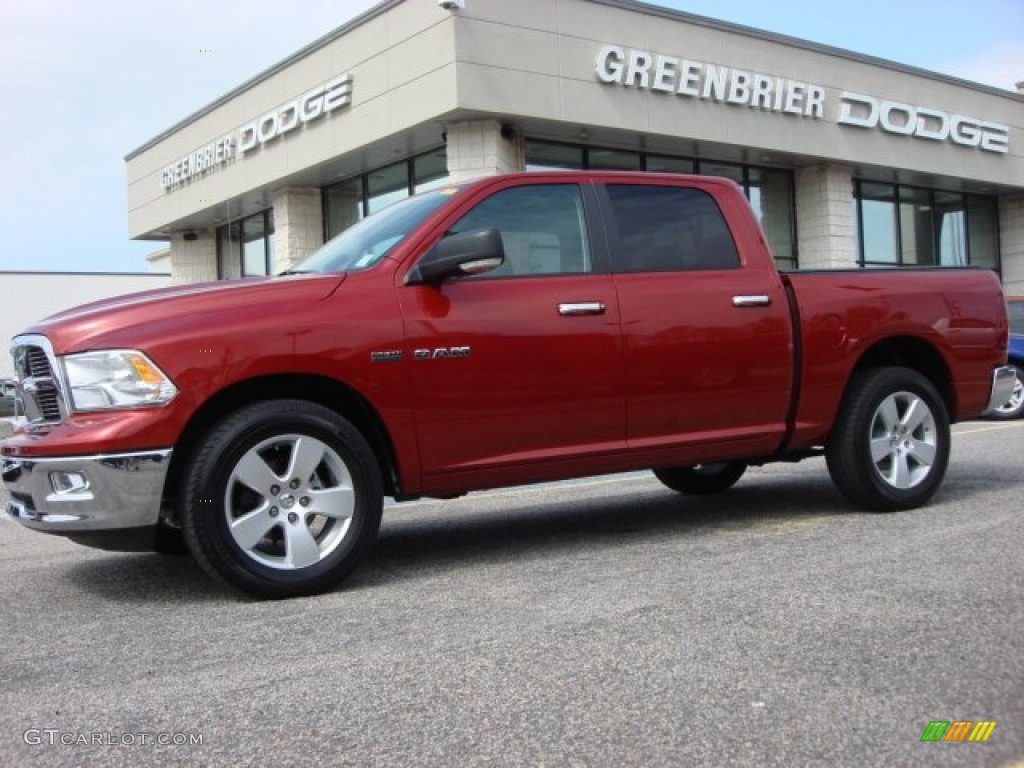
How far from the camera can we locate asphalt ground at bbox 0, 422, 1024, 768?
2596 millimetres

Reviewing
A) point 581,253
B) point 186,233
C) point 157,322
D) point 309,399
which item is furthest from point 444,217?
point 186,233

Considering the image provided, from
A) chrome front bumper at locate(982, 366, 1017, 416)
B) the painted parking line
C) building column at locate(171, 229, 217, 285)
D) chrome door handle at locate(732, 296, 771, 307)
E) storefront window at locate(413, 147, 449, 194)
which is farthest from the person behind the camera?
building column at locate(171, 229, 217, 285)

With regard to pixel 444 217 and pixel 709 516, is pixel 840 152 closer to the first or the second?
pixel 709 516

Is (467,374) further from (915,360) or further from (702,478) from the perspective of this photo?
(915,360)

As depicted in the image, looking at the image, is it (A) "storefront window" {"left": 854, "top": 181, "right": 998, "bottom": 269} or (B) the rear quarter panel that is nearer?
(B) the rear quarter panel

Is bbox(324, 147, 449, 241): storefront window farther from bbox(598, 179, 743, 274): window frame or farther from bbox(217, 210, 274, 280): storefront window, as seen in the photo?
bbox(598, 179, 743, 274): window frame

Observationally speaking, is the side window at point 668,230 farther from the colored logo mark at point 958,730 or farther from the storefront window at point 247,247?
the storefront window at point 247,247

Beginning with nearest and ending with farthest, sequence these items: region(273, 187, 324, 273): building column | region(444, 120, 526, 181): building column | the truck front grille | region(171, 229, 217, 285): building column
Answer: the truck front grille, region(444, 120, 526, 181): building column, region(273, 187, 324, 273): building column, region(171, 229, 217, 285): building column

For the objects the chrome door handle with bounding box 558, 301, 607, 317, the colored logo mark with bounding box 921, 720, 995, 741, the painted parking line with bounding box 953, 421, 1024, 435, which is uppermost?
the chrome door handle with bounding box 558, 301, 607, 317

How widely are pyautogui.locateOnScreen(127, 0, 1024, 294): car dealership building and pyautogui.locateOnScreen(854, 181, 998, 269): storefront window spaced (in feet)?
0.17

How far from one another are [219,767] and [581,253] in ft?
10.6

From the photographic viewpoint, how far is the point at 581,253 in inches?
198

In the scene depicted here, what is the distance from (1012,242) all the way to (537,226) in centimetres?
2428

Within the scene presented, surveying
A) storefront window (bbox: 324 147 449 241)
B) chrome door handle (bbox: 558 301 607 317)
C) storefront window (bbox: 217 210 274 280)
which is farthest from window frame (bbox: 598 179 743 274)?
storefront window (bbox: 217 210 274 280)
